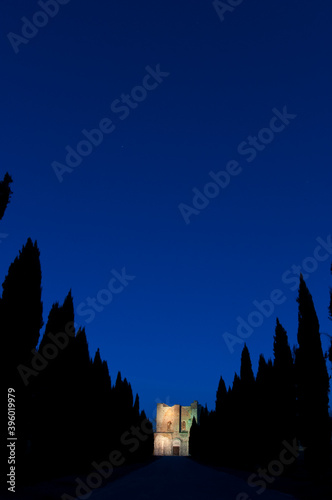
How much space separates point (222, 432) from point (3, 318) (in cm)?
3648

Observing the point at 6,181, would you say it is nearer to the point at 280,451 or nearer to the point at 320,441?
the point at 320,441

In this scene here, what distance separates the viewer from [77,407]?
2814 cm

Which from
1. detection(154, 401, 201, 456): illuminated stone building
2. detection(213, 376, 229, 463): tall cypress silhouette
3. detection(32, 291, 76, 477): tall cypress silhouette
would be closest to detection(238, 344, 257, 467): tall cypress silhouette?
detection(213, 376, 229, 463): tall cypress silhouette

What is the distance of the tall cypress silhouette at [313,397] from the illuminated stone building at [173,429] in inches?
3365

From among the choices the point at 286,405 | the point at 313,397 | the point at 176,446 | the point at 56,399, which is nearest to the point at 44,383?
the point at 56,399

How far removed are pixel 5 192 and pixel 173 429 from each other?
339ft

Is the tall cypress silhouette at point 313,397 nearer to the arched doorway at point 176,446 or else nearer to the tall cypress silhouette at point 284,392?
the tall cypress silhouette at point 284,392

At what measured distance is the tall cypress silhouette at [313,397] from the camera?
26.8 meters

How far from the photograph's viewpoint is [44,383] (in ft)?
80.2

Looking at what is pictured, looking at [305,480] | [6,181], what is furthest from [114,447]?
[6,181]

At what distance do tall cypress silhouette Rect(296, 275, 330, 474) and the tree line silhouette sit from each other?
1485 cm

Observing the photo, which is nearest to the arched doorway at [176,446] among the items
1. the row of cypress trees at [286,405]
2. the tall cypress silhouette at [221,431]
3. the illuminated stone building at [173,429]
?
the illuminated stone building at [173,429]

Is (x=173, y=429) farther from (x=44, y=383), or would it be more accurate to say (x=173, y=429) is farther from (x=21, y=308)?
(x=21, y=308)

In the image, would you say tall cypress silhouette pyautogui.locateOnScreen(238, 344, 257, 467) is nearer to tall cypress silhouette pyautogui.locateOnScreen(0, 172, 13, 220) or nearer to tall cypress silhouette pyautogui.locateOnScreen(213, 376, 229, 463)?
tall cypress silhouette pyautogui.locateOnScreen(213, 376, 229, 463)
